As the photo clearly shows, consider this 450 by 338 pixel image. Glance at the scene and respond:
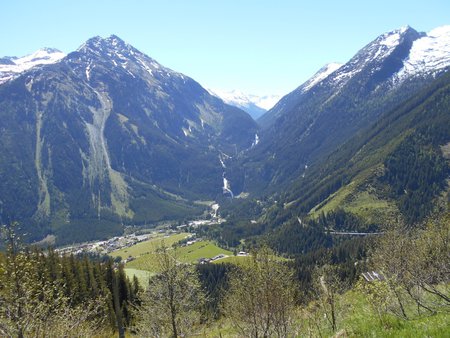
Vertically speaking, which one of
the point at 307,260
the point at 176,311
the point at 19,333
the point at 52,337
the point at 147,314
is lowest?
the point at 307,260

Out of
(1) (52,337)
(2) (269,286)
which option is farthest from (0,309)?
(2) (269,286)

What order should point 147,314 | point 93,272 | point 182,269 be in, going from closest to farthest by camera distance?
point 182,269
point 147,314
point 93,272

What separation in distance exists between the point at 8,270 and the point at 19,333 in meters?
3.34

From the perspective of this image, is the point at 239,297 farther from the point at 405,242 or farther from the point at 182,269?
the point at 405,242

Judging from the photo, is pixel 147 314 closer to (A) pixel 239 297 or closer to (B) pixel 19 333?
(A) pixel 239 297

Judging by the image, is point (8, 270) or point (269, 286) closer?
point (8, 270)

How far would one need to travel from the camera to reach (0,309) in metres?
20.4

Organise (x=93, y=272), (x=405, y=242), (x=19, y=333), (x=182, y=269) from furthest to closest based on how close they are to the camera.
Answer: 1. (x=93, y=272)
2. (x=182, y=269)
3. (x=405, y=242)
4. (x=19, y=333)

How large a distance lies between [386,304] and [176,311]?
80.1 ft

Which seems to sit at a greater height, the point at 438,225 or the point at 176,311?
the point at 438,225

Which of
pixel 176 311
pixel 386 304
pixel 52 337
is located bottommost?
pixel 176 311

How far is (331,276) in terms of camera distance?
44.6m

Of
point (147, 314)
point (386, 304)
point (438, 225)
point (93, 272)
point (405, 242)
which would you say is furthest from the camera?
point (93, 272)

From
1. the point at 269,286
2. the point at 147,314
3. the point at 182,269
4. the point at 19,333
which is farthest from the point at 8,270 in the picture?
the point at 147,314
